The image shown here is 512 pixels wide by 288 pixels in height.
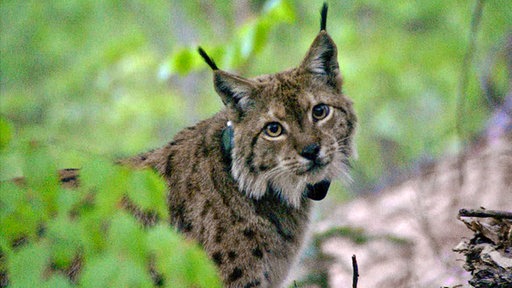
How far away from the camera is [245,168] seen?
411cm

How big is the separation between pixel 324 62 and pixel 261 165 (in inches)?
29.8

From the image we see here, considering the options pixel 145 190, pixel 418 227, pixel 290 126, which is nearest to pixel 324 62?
pixel 290 126

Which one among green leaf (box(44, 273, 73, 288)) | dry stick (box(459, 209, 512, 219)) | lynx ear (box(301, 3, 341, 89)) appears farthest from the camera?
lynx ear (box(301, 3, 341, 89))

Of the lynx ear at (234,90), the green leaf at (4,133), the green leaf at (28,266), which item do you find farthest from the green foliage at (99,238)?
the lynx ear at (234,90)

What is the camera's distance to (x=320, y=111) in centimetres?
414

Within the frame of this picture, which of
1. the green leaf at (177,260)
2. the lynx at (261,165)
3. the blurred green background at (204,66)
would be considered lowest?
the green leaf at (177,260)

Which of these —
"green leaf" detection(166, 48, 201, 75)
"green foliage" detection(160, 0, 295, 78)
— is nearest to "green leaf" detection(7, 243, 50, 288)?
"green foliage" detection(160, 0, 295, 78)

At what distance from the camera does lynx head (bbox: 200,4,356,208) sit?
158 inches

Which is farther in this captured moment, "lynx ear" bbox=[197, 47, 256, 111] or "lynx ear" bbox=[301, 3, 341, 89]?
"lynx ear" bbox=[301, 3, 341, 89]

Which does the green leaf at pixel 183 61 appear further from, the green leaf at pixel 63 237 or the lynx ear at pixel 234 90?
the green leaf at pixel 63 237

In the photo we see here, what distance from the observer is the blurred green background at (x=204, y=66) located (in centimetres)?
995

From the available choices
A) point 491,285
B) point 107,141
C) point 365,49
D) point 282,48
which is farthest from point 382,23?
point 491,285

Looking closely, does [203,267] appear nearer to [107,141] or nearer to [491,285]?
[491,285]

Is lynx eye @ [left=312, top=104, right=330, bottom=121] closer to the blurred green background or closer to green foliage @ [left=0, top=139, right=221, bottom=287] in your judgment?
green foliage @ [left=0, top=139, right=221, bottom=287]
